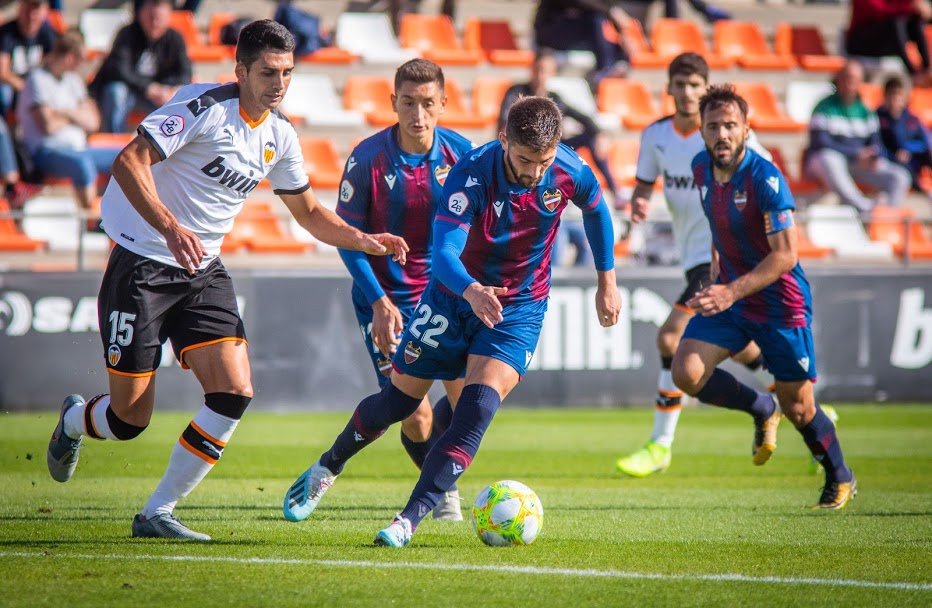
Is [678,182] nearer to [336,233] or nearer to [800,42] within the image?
[336,233]

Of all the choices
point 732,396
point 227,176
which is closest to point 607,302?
point 227,176

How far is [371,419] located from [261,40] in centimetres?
198

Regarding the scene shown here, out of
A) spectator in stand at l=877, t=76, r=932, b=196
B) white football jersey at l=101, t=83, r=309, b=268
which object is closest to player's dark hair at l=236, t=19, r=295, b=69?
white football jersey at l=101, t=83, r=309, b=268

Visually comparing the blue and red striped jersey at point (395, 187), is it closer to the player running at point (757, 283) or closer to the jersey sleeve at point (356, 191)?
the jersey sleeve at point (356, 191)

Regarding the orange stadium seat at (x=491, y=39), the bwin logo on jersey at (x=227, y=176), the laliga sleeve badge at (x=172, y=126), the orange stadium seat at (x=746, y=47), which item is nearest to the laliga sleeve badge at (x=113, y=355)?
the bwin logo on jersey at (x=227, y=176)

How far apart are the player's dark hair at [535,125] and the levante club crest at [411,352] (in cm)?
112

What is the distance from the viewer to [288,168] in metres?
6.71

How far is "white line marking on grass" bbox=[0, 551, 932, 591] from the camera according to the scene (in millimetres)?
5281

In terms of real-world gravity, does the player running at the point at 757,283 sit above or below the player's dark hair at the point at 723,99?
below


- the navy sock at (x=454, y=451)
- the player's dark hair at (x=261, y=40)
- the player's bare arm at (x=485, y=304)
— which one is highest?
the player's dark hair at (x=261, y=40)

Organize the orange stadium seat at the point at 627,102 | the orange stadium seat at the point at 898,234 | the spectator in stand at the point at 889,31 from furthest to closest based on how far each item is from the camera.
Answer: the spectator in stand at the point at 889,31 → the orange stadium seat at the point at 627,102 → the orange stadium seat at the point at 898,234

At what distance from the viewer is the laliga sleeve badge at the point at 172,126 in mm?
5984

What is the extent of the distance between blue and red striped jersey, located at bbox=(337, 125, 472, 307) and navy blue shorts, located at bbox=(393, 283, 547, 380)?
3.85ft

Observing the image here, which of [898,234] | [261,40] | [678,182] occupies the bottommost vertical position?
[898,234]
